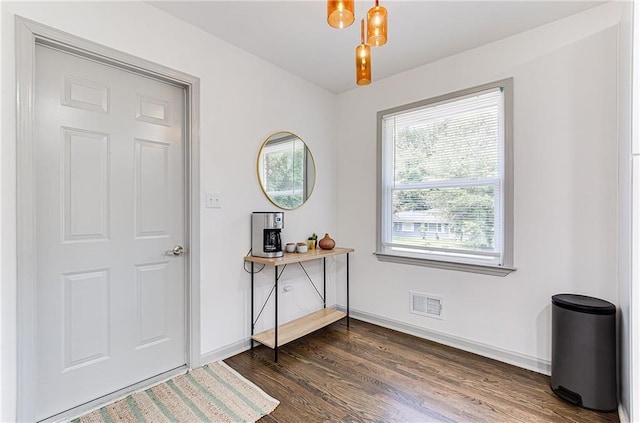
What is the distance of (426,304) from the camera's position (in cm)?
290

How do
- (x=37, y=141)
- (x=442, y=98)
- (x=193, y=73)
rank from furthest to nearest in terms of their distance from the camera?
(x=442, y=98)
(x=193, y=73)
(x=37, y=141)

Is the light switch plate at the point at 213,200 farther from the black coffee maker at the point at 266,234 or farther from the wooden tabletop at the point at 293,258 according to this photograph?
the wooden tabletop at the point at 293,258

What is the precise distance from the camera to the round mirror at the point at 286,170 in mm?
2844

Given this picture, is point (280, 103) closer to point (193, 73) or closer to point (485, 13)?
point (193, 73)

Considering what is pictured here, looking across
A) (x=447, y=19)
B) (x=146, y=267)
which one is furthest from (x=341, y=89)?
(x=146, y=267)

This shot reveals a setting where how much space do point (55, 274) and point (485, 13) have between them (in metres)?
3.29

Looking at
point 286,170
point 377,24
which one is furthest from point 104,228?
Result: point 377,24

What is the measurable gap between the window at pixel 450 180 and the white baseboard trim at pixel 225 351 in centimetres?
160

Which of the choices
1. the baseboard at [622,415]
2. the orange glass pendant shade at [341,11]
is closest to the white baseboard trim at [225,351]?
the orange glass pendant shade at [341,11]

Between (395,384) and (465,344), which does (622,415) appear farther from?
(395,384)

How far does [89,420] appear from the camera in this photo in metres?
1.76

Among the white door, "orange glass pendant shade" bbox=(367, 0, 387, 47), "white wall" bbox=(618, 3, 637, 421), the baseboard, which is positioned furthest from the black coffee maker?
the baseboard

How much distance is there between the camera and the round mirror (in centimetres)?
284

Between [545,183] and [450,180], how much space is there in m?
0.70
